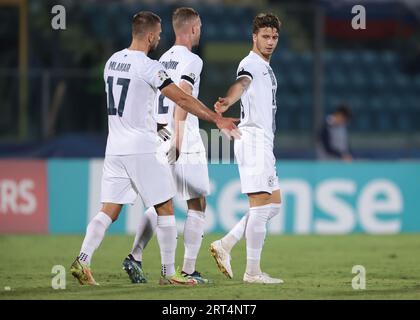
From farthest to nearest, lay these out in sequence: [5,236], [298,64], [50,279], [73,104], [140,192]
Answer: [298,64]
[73,104]
[5,236]
[50,279]
[140,192]

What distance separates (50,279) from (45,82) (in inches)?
316

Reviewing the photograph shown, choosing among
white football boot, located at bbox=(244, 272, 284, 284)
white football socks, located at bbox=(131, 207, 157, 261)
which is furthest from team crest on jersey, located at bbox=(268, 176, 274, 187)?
white football socks, located at bbox=(131, 207, 157, 261)

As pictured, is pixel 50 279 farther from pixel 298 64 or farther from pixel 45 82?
pixel 298 64

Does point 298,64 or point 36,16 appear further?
point 298,64

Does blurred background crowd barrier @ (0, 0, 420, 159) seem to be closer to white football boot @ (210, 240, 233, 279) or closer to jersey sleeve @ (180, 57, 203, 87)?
white football boot @ (210, 240, 233, 279)

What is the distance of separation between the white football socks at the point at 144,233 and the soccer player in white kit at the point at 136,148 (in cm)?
36

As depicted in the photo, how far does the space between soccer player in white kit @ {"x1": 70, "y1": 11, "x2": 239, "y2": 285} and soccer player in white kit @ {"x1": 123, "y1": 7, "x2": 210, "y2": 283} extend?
325mm

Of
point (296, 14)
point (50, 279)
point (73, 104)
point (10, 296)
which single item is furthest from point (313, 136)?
point (10, 296)

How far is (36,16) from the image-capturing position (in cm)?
1992

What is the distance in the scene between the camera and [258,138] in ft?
31.0

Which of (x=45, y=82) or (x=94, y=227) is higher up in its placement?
(x=45, y=82)

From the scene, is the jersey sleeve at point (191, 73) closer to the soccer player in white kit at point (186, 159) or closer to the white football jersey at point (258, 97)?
the soccer player in white kit at point (186, 159)

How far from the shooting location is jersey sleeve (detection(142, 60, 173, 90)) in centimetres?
886

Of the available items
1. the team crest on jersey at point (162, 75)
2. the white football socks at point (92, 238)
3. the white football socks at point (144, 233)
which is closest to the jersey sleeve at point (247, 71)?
the team crest on jersey at point (162, 75)
